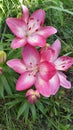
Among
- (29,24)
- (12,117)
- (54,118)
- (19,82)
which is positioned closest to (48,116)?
(54,118)

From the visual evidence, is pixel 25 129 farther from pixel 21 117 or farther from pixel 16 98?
pixel 16 98

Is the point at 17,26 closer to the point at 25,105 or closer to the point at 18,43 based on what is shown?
the point at 18,43

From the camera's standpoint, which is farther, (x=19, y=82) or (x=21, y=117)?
(x=21, y=117)

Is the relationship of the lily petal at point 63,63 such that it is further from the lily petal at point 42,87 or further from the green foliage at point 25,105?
the green foliage at point 25,105

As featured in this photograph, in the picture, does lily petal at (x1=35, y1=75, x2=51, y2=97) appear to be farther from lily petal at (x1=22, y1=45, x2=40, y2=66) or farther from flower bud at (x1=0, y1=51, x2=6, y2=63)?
flower bud at (x1=0, y1=51, x2=6, y2=63)

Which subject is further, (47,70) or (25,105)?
(25,105)

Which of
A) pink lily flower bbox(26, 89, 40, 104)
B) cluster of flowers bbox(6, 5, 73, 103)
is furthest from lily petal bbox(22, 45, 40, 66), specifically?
pink lily flower bbox(26, 89, 40, 104)

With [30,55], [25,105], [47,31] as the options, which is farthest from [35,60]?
[25,105]
